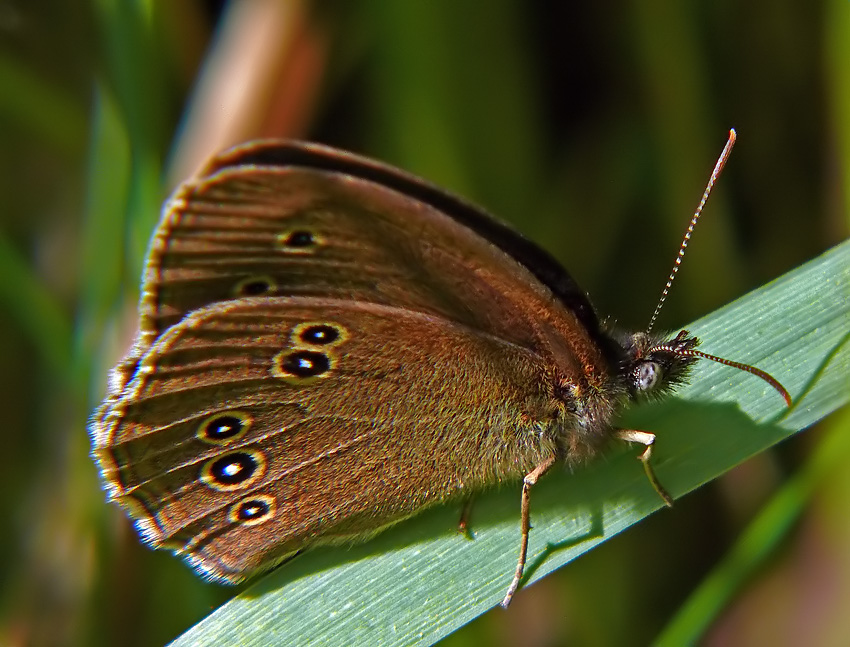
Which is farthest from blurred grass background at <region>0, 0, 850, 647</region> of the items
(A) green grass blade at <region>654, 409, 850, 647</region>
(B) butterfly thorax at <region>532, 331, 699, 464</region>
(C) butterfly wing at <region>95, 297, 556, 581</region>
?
(B) butterfly thorax at <region>532, 331, 699, 464</region>

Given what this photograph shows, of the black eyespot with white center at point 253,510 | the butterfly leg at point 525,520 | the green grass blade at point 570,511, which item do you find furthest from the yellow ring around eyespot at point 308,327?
the butterfly leg at point 525,520

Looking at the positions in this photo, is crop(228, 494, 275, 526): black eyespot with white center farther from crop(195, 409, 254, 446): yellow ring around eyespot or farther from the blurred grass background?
the blurred grass background

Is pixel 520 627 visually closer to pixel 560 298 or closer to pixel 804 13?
pixel 560 298

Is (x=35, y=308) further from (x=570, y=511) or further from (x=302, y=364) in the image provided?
(x=570, y=511)

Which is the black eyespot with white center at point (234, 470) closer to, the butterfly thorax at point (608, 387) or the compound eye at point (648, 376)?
the butterfly thorax at point (608, 387)

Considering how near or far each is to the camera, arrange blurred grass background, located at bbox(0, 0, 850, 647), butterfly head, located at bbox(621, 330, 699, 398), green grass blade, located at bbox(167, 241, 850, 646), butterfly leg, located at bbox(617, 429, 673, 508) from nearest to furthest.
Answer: green grass blade, located at bbox(167, 241, 850, 646) < butterfly leg, located at bbox(617, 429, 673, 508) < butterfly head, located at bbox(621, 330, 699, 398) < blurred grass background, located at bbox(0, 0, 850, 647)

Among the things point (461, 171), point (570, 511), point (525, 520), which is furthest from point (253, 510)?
point (461, 171)

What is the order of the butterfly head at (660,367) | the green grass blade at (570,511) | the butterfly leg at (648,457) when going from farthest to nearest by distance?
the butterfly head at (660,367) → the butterfly leg at (648,457) → the green grass blade at (570,511)
